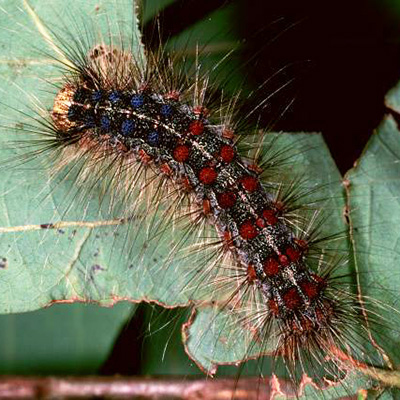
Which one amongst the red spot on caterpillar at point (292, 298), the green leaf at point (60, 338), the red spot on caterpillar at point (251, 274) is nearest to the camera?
the red spot on caterpillar at point (292, 298)

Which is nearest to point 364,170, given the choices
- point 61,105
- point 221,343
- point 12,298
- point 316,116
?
point 316,116

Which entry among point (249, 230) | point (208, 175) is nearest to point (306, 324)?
point (249, 230)

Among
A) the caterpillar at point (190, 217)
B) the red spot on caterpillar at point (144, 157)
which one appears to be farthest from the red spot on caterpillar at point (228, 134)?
the red spot on caterpillar at point (144, 157)

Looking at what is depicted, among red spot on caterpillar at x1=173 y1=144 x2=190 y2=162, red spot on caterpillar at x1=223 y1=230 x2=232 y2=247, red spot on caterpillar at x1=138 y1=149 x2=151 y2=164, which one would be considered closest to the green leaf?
red spot on caterpillar at x1=223 y1=230 x2=232 y2=247

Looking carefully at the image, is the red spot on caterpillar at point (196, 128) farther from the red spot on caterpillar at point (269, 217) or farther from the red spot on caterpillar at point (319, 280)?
the red spot on caterpillar at point (319, 280)

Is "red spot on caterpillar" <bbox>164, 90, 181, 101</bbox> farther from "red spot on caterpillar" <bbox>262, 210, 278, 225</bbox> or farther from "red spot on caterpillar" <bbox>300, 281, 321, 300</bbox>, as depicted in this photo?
"red spot on caterpillar" <bbox>300, 281, 321, 300</bbox>

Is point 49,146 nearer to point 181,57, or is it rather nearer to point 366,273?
point 181,57
